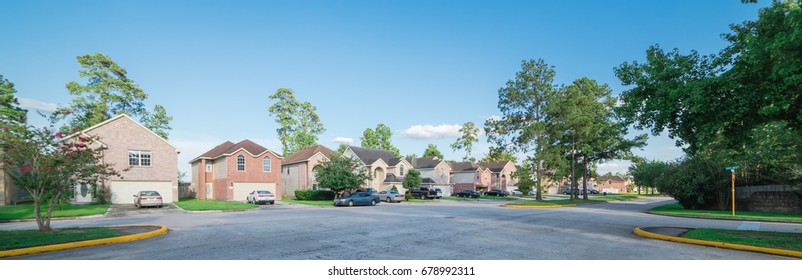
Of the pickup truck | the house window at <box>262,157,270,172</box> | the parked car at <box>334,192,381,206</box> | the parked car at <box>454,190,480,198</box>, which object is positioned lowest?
the parked car at <box>454,190,480,198</box>

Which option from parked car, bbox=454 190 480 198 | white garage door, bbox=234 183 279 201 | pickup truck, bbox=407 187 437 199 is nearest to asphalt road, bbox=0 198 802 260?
white garage door, bbox=234 183 279 201

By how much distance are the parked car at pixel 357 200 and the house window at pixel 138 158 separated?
17.7 m

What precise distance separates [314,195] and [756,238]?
36.9 meters

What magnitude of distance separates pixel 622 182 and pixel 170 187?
123652 millimetres

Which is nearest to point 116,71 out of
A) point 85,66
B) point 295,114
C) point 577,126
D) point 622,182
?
point 85,66

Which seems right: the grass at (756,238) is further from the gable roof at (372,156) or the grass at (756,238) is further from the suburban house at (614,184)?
the suburban house at (614,184)

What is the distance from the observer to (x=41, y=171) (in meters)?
12.1

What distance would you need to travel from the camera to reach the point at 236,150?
41469 millimetres

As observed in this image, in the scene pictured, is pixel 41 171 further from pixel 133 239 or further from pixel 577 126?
pixel 577 126

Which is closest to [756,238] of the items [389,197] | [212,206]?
[212,206]

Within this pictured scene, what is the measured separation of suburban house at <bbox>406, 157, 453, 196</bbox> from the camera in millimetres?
65794

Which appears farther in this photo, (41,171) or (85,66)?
(85,66)

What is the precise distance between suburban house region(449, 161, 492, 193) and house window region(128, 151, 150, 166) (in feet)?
165

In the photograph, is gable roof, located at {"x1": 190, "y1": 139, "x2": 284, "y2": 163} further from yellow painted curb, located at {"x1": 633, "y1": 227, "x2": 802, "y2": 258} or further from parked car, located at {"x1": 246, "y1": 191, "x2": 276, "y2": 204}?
yellow painted curb, located at {"x1": 633, "y1": 227, "x2": 802, "y2": 258}
